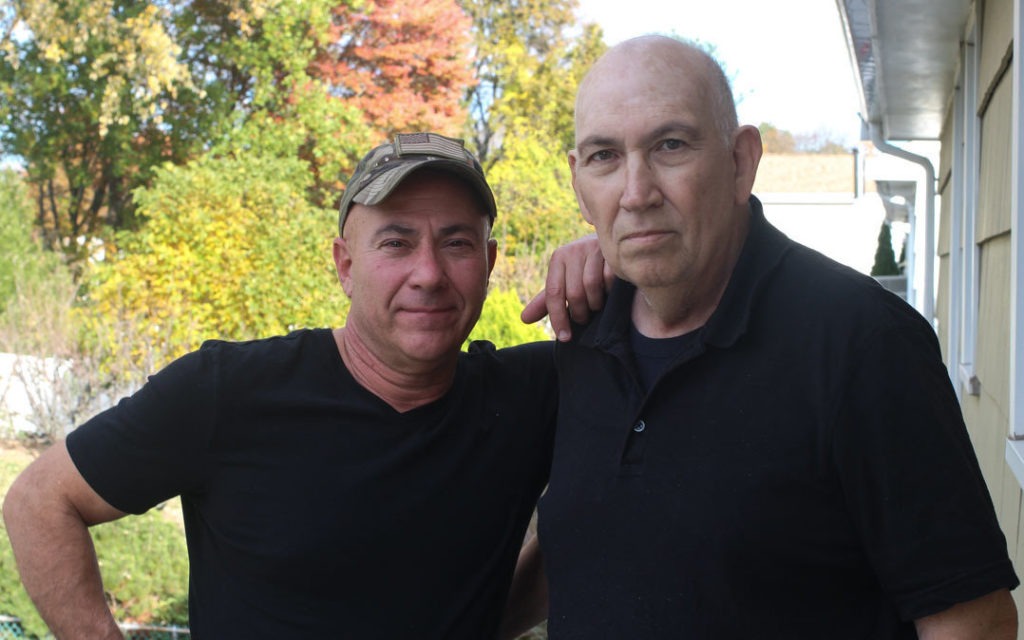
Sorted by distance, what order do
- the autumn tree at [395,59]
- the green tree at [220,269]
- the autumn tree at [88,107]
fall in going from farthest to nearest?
the autumn tree at [395,59]
the autumn tree at [88,107]
the green tree at [220,269]

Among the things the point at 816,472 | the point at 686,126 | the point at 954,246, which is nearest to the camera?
the point at 816,472

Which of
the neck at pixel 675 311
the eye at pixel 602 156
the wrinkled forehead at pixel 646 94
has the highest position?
the wrinkled forehead at pixel 646 94

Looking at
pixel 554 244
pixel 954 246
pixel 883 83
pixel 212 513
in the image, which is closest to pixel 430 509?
pixel 212 513

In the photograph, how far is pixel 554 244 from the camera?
67.1 ft

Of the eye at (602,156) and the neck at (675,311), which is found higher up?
the eye at (602,156)

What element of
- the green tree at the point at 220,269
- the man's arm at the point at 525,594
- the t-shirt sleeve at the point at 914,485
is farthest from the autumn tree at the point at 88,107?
the t-shirt sleeve at the point at 914,485

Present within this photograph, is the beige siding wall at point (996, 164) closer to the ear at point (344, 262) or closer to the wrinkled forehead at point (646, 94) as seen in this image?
the wrinkled forehead at point (646, 94)

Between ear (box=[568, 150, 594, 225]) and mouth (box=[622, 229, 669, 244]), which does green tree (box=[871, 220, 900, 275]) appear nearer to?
ear (box=[568, 150, 594, 225])

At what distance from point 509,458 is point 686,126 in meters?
0.96

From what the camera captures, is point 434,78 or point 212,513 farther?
point 434,78

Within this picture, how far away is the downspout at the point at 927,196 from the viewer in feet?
30.5

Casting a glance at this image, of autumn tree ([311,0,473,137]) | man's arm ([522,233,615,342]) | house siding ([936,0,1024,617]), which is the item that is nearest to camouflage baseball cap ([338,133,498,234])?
man's arm ([522,233,615,342])

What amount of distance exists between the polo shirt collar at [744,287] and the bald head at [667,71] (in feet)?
0.62

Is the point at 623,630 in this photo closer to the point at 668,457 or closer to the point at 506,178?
the point at 668,457
